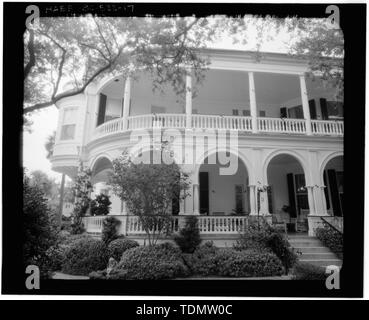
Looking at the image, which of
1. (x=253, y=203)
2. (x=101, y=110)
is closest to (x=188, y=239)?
(x=253, y=203)

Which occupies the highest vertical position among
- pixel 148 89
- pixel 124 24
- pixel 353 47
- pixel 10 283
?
pixel 148 89

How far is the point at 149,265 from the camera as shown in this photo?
22.8 feet

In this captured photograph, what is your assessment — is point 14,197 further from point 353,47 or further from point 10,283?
point 353,47

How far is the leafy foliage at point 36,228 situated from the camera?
530 cm

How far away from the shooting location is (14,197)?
495 cm

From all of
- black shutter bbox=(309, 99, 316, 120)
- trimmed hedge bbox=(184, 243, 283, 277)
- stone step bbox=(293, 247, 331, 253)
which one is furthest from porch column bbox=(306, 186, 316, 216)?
black shutter bbox=(309, 99, 316, 120)

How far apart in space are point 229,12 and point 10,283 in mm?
6468

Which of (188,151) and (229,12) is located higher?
(229,12)

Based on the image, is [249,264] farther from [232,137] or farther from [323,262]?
[232,137]

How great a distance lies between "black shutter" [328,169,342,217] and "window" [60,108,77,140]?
11.6 meters

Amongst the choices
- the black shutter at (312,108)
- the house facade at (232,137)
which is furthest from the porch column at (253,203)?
the black shutter at (312,108)

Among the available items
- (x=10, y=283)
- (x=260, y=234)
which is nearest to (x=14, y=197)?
(x=10, y=283)

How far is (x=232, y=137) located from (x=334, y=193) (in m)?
5.20

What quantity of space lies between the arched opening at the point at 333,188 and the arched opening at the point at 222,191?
347 cm
